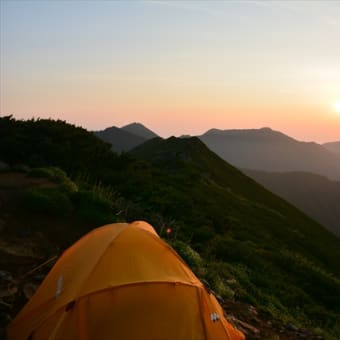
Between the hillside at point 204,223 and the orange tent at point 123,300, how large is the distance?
161 inches

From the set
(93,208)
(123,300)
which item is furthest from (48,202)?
(123,300)

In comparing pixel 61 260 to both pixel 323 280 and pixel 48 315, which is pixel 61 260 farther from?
pixel 323 280

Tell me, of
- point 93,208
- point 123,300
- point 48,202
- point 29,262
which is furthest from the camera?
point 93,208

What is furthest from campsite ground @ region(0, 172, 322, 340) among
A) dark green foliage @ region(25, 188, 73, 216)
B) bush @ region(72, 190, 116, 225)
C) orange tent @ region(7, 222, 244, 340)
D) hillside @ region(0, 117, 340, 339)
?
orange tent @ region(7, 222, 244, 340)

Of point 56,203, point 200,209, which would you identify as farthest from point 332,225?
point 56,203

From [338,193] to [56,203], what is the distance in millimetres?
196500

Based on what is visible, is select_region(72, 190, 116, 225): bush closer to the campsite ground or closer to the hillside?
the hillside

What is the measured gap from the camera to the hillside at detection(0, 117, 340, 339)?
48.1 ft

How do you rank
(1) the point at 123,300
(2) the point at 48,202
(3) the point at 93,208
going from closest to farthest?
(1) the point at 123,300 < (2) the point at 48,202 < (3) the point at 93,208

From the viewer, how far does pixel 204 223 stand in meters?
24.8

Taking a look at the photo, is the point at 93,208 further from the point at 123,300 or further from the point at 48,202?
the point at 123,300

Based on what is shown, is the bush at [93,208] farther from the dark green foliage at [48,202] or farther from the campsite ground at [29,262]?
the campsite ground at [29,262]

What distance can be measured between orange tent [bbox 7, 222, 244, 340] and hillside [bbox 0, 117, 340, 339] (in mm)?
4079

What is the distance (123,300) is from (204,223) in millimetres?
17315
